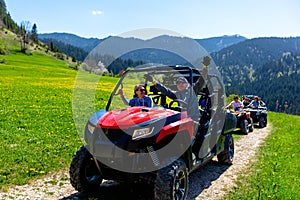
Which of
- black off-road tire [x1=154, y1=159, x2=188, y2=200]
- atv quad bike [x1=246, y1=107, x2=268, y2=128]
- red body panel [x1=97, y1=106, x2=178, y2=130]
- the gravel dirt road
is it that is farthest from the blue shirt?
atv quad bike [x1=246, y1=107, x2=268, y2=128]

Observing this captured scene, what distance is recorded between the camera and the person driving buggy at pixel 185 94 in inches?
264

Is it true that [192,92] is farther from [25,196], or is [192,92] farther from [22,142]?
[22,142]

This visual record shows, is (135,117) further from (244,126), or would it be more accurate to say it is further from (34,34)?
(34,34)

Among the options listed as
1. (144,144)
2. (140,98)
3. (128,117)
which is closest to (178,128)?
(144,144)

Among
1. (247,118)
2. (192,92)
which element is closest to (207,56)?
(192,92)

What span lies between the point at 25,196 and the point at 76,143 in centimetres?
423

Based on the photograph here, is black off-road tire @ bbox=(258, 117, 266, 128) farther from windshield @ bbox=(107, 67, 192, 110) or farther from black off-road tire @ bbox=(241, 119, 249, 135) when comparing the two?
windshield @ bbox=(107, 67, 192, 110)

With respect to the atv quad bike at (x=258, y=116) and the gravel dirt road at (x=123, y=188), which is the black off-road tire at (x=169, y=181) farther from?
the atv quad bike at (x=258, y=116)

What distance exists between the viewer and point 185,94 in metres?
6.84

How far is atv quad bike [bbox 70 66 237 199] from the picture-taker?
17.4 feet

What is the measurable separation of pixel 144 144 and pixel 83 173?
162cm

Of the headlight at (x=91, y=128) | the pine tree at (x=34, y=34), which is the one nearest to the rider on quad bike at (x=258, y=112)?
the headlight at (x=91, y=128)

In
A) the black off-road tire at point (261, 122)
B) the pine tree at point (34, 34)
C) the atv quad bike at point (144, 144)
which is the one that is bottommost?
the black off-road tire at point (261, 122)

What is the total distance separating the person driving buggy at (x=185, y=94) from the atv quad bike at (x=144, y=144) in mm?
123
